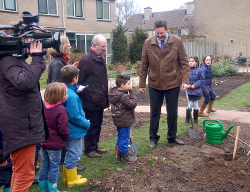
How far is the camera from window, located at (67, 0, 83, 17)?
2240cm

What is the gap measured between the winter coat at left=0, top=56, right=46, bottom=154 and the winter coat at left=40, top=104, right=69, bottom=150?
2.05 ft

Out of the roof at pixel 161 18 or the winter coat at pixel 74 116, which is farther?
the roof at pixel 161 18

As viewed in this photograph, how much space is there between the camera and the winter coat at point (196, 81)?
7.03 metres

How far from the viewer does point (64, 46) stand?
13.9 feet

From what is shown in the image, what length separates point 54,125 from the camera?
349 cm

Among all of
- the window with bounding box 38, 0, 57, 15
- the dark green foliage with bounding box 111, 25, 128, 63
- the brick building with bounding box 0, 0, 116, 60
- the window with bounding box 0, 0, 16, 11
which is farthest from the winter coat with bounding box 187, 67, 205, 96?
the window with bounding box 38, 0, 57, 15

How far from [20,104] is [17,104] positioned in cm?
3

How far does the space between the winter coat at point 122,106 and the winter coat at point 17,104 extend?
1758 mm

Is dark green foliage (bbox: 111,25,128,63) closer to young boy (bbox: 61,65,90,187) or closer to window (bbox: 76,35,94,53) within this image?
window (bbox: 76,35,94,53)

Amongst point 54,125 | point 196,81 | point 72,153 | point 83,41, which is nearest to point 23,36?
point 54,125

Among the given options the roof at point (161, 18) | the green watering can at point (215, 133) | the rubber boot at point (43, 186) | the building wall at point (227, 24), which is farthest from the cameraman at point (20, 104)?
the roof at point (161, 18)

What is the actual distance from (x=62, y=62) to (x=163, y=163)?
6.96 ft

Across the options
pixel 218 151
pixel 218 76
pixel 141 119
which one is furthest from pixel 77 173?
pixel 218 76

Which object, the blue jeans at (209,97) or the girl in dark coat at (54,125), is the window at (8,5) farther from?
the girl in dark coat at (54,125)
